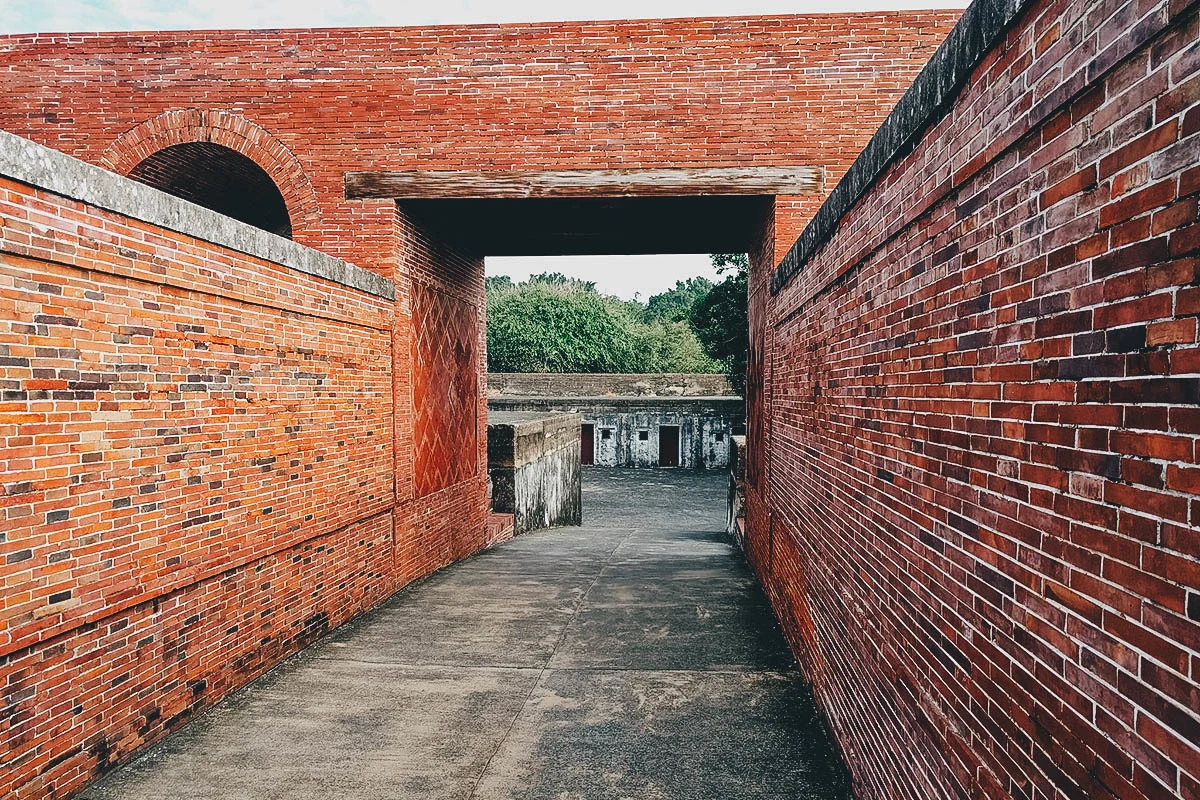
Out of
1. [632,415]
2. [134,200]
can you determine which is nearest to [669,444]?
[632,415]

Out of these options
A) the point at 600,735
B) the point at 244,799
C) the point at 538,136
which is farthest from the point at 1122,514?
the point at 538,136

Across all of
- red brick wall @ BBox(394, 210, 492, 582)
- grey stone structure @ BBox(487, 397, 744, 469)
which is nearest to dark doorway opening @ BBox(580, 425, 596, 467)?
grey stone structure @ BBox(487, 397, 744, 469)

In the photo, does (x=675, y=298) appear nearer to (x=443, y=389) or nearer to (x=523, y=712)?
(x=443, y=389)

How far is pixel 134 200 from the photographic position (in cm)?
437

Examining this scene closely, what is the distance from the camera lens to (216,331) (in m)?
5.16

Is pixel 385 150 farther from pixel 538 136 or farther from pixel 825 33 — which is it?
pixel 825 33

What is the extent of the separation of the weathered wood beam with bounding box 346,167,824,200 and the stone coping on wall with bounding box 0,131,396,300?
199cm

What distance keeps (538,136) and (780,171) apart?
8.85 ft

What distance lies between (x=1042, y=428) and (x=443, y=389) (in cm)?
879

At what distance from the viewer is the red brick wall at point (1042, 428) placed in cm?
150

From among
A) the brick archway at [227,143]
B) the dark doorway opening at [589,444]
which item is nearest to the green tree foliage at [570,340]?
the dark doorway opening at [589,444]

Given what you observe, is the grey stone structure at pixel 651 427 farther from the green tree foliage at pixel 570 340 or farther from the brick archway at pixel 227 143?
the brick archway at pixel 227 143

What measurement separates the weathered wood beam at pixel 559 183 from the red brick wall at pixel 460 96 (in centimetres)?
12

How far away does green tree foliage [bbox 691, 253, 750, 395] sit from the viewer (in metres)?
27.7
